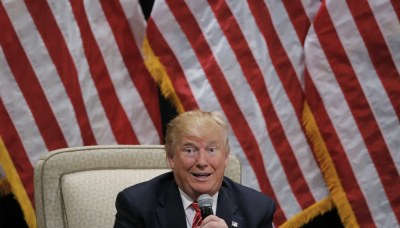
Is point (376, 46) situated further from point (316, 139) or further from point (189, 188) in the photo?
point (189, 188)

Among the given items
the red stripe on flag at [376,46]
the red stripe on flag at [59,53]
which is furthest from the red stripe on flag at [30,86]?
the red stripe on flag at [376,46]

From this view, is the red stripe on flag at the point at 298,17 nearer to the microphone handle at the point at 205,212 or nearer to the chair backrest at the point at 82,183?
the chair backrest at the point at 82,183

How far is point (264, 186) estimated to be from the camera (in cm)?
341

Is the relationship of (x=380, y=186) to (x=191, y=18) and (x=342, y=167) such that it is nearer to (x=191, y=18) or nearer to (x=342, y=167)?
(x=342, y=167)

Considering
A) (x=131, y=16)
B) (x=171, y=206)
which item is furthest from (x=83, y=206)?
(x=131, y=16)

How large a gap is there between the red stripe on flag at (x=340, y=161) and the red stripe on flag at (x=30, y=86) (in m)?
1.16

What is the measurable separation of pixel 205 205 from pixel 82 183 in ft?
2.13

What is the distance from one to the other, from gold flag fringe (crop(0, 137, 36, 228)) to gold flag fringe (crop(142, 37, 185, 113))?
0.75m

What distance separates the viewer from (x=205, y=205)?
6.54 ft

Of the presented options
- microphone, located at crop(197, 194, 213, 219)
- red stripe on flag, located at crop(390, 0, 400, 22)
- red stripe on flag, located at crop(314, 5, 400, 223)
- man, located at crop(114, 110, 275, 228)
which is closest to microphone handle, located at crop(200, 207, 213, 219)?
microphone, located at crop(197, 194, 213, 219)

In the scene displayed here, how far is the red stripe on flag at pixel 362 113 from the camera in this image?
330 centimetres

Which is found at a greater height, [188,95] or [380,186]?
[188,95]

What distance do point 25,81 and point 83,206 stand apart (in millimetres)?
1028

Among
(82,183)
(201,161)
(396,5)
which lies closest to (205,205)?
(201,161)
